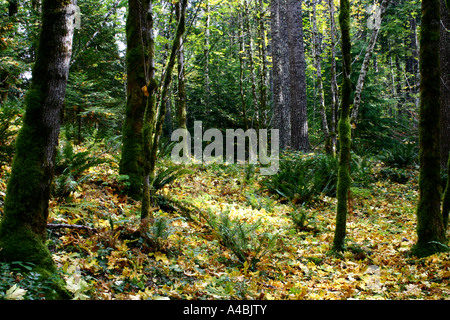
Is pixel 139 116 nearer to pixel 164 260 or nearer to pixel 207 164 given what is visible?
pixel 164 260

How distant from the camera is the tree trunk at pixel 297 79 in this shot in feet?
38.6

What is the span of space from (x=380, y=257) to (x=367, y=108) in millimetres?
9103

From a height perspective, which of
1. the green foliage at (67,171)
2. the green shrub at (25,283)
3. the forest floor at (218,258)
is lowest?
the forest floor at (218,258)

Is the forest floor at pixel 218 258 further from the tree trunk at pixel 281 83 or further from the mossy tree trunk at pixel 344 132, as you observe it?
the tree trunk at pixel 281 83

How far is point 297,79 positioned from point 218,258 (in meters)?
9.41

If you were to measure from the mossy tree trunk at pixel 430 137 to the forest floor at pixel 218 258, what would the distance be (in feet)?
1.21

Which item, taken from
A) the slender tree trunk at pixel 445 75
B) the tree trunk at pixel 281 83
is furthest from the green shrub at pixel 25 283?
the tree trunk at pixel 281 83

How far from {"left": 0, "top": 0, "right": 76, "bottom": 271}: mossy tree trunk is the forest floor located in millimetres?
453

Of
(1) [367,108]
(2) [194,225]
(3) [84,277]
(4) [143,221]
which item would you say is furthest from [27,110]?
(1) [367,108]

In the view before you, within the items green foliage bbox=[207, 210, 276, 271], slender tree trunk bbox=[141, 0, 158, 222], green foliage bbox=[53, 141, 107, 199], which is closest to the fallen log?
Result: slender tree trunk bbox=[141, 0, 158, 222]

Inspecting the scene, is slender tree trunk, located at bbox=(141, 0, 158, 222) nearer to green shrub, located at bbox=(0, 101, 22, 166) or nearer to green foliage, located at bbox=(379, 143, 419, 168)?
green shrub, located at bbox=(0, 101, 22, 166)

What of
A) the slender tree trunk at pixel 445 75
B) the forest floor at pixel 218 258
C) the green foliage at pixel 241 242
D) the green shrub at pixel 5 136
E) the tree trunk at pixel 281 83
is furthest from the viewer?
the tree trunk at pixel 281 83

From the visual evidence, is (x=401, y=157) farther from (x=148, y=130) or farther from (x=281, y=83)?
(x=148, y=130)

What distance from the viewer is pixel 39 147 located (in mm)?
2623
